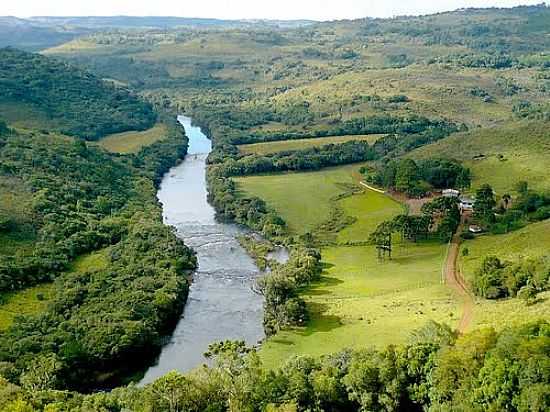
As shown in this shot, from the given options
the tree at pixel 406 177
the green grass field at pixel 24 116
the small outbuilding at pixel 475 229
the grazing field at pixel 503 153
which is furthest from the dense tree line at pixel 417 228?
the green grass field at pixel 24 116

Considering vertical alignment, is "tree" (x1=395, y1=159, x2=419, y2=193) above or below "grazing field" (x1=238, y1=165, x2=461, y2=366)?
above

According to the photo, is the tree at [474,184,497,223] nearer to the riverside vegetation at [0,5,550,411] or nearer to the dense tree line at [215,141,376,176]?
the riverside vegetation at [0,5,550,411]

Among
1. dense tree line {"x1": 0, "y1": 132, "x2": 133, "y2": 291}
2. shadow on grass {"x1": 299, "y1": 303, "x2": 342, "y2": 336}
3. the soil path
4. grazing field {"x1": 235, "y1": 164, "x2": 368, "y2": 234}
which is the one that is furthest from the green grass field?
the soil path

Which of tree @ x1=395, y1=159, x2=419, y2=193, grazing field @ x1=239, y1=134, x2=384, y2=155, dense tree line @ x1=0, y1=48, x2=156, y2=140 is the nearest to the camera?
tree @ x1=395, y1=159, x2=419, y2=193

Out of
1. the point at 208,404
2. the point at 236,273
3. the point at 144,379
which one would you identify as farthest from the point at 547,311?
the point at 236,273

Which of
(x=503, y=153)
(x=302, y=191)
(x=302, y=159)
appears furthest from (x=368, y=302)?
(x=302, y=159)

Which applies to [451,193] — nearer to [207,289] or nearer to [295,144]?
[207,289]

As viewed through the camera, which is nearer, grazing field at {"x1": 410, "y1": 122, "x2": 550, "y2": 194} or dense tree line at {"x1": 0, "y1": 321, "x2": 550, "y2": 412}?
dense tree line at {"x1": 0, "y1": 321, "x2": 550, "y2": 412}
